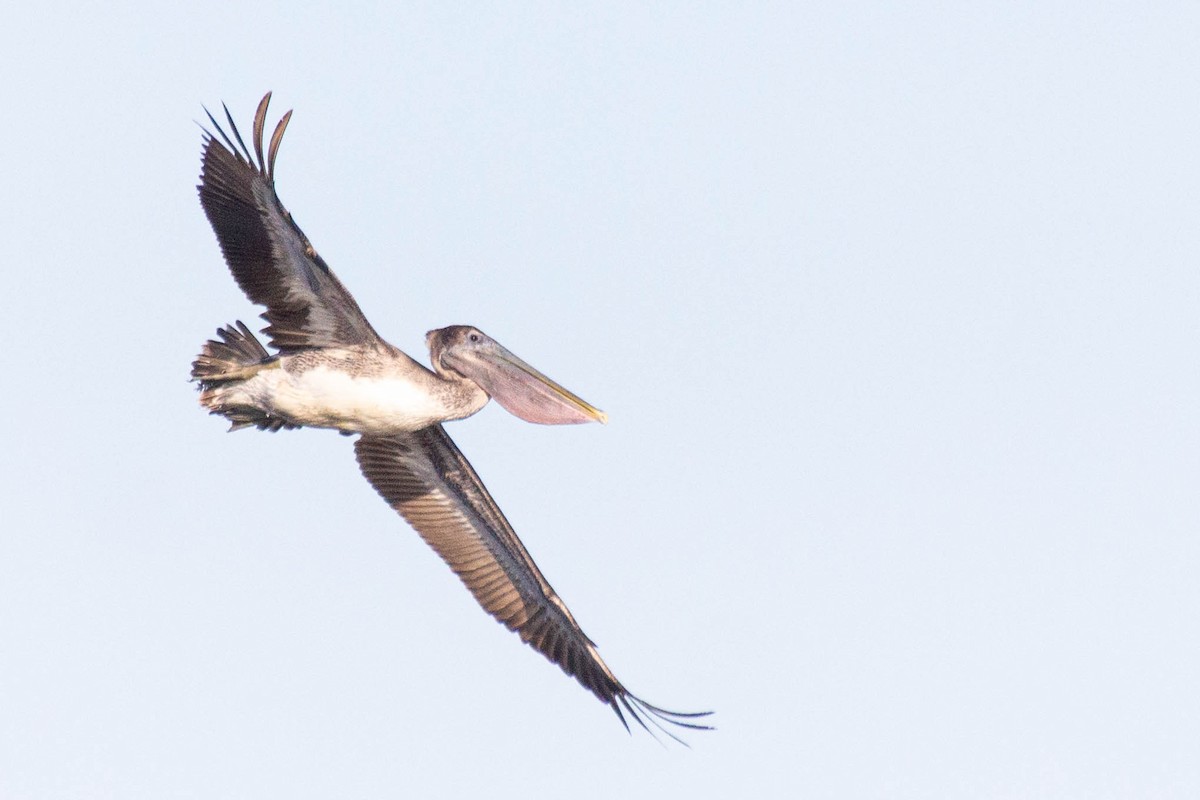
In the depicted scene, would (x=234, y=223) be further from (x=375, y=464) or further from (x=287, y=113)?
(x=375, y=464)

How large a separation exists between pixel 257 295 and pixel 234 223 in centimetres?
57

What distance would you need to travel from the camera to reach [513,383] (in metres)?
12.8

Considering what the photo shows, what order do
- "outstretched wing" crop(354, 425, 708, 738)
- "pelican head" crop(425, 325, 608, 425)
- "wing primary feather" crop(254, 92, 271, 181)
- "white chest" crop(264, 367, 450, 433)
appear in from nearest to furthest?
"wing primary feather" crop(254, 92, 271, 181) → "white chest" crop(264, 367, 450, 433) → "pelican head" crop(425, 325, 608, 425) → "outstretched wing" crop(354, 425, 708, 738)

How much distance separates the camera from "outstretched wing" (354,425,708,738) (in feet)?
45.5

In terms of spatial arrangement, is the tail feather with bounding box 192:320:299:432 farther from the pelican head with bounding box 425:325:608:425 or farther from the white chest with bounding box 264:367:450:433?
the pelican head with bounding box 425:325:608:425

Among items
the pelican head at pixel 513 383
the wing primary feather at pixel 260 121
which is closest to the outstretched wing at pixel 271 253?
the wing primary feather at pixel 260 121

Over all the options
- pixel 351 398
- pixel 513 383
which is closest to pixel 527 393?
pixel 513 383

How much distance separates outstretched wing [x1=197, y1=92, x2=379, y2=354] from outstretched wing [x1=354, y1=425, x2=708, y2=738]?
71.1 inches

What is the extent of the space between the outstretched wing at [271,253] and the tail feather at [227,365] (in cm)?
22

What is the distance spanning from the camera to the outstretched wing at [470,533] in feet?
45.5

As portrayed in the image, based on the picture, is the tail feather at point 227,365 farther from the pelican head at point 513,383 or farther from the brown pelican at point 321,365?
the pelican head at point 513,383

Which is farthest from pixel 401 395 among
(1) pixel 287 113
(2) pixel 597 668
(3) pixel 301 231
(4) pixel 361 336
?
(2) pixel 597 668

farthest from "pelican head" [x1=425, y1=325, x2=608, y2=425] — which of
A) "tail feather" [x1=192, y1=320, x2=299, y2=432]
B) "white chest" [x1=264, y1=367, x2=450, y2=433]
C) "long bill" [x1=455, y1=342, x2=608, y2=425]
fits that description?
"tail feather" [x1=192, y1=320, x2=299, y2=432]

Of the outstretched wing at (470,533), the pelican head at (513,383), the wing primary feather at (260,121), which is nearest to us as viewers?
the wing primary feather at (260,121)
